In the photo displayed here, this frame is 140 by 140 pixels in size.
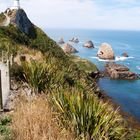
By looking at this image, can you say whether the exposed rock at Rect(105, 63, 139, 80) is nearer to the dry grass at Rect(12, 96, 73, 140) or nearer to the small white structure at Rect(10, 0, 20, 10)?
the small white structure at Rect(10, 0, 20, 10)

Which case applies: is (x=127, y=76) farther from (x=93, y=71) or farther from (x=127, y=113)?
(x=127, y=113)

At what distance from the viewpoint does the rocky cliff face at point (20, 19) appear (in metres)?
74.3

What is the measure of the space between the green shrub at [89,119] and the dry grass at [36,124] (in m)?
0.36

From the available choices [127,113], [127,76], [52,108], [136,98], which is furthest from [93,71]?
[52,108]

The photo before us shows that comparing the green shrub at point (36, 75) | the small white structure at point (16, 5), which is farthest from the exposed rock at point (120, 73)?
the green shrub at point (36, 75)

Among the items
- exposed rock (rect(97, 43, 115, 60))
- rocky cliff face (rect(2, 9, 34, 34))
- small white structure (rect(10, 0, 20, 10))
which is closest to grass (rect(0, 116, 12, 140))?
rocky cliff face (rect(2, 9, 34, 34))

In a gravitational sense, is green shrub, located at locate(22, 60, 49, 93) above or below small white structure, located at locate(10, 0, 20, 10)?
below

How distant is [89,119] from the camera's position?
9359mm

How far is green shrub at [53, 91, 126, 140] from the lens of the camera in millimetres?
9156

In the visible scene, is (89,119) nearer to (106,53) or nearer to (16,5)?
(16,5)

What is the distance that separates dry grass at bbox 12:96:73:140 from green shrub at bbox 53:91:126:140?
36cm

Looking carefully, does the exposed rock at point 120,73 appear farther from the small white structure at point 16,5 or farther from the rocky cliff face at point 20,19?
the small white structure at point 16,5

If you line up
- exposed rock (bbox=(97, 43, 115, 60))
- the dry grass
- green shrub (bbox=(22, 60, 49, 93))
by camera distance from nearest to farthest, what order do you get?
1. the dry grass
2. green shrub (bbox=(22, 60, 49, 93))
3. exposed rock (bbox=(97, 43, 115, 60))

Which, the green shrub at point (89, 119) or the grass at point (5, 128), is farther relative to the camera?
the green shrub at point (89, 119)
